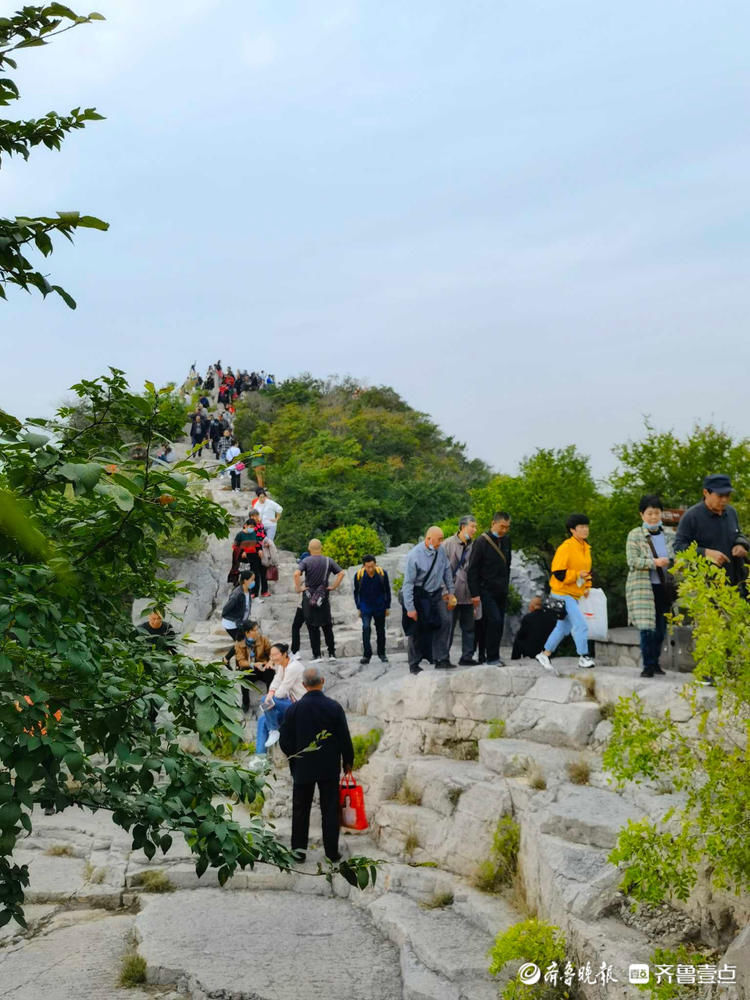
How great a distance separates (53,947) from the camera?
7.88 m

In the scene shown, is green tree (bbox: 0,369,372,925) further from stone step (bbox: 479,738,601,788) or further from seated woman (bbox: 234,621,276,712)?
seated woman (bbox: 234,621,276,712)

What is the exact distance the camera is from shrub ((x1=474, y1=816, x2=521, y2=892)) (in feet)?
27.1

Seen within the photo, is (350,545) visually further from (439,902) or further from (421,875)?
(439,902)

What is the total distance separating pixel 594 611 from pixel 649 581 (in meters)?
1.28

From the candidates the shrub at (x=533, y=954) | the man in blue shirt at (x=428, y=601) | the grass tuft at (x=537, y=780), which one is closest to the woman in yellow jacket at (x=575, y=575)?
the man in blue shirt at (x=428, y=601)

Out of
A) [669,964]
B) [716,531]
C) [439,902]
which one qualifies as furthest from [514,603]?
[669,964]

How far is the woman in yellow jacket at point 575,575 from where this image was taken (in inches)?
395

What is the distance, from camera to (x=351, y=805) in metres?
9.54

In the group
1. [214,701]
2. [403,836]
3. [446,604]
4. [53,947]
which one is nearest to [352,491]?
[446,604]

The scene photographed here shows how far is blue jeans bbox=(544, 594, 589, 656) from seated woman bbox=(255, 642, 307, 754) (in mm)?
3018

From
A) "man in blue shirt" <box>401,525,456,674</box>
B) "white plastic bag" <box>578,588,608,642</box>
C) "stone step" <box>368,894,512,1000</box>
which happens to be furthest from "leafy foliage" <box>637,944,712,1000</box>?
"man in blue shirt" <box>401,525,456,674</box>

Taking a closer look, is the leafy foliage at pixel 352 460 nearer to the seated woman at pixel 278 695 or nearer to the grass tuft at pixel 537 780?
the seated woman at pixel 278 695

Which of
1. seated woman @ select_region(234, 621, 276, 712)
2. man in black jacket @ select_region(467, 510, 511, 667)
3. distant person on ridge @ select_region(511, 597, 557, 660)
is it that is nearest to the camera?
man in black jacket @ select_region(467, 510, 511, 667)

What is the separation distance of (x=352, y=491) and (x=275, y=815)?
14970mm
